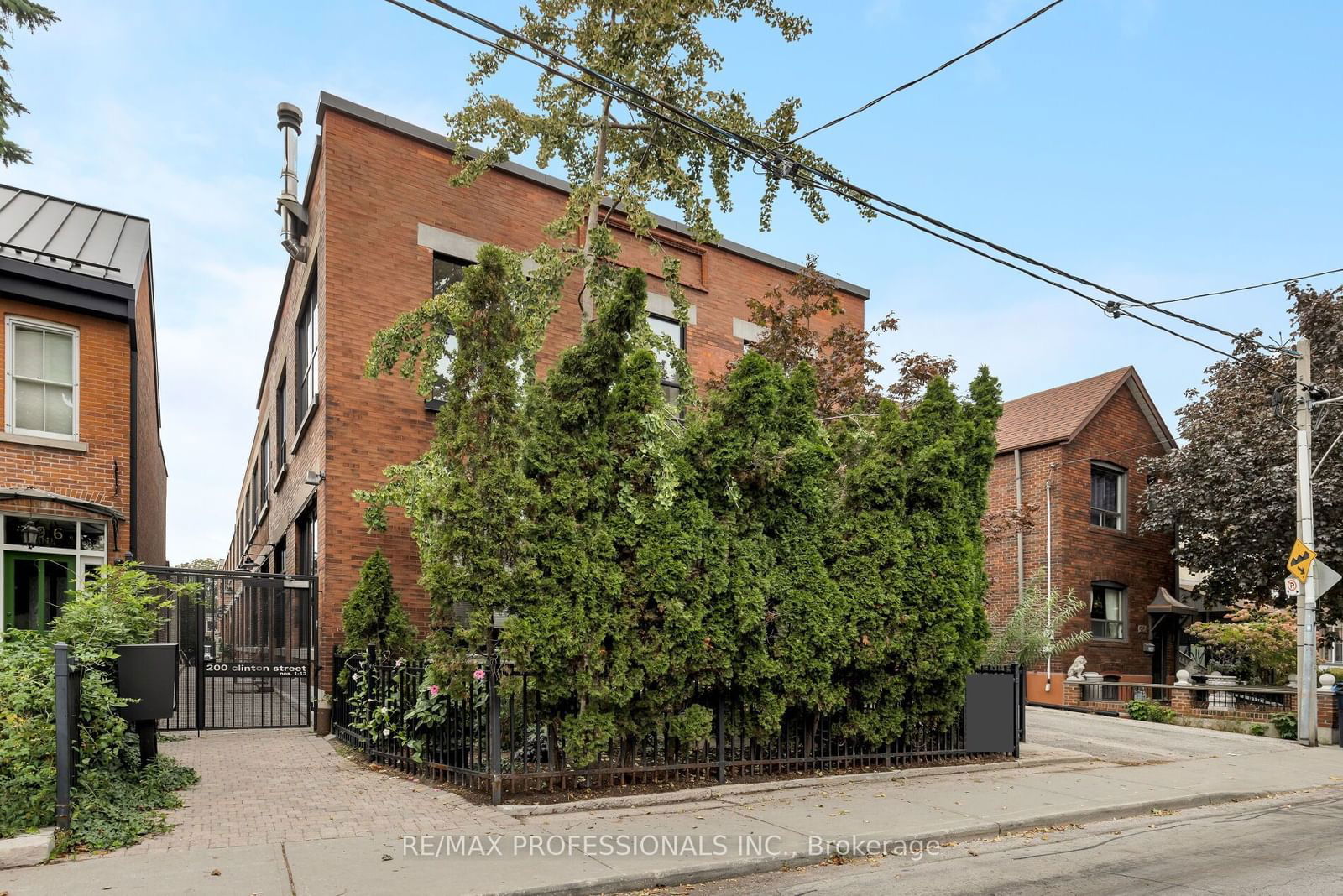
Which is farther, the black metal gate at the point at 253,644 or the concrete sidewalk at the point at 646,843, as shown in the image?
the black metal gate at the point at 253,644

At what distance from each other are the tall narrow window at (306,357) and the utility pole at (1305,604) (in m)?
16.2

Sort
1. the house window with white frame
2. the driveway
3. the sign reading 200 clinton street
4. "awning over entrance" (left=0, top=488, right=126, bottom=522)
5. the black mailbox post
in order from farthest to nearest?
1. the driveway
2. the sign reading 200 clinton street
3. the house window with white frame
4. "awning over entrance" (left=0, top=488, right=126, bottom=522)
5. the black mailbox post

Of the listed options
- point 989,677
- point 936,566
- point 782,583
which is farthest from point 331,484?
point 989,677

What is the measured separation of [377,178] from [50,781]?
31.0 feet

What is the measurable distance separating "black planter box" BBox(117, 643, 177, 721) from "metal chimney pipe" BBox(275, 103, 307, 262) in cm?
817

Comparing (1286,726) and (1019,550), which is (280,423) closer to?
(1019,550)

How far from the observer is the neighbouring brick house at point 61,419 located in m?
12.0

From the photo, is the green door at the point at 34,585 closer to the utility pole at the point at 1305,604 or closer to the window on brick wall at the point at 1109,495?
the utility pole at the point at 1305,604

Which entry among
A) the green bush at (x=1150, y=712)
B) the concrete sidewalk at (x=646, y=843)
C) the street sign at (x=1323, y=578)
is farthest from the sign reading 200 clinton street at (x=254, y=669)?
the street sign at (x=1323, y=578)

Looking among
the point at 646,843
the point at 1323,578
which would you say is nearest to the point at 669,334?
the point at 646,843

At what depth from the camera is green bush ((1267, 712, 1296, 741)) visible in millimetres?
16031

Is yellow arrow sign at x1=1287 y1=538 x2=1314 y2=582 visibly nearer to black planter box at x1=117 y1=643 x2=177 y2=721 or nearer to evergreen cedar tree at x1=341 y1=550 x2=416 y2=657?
evergreen cedar tree at x1=341 y1=550 x2=416 y2=657

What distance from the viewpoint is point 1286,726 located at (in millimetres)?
16156

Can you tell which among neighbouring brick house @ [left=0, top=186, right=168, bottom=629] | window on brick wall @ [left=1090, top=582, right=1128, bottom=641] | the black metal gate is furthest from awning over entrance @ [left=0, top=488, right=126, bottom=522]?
window on brick wall @ [left=1090, top=582, right=1128, bottom=641]
